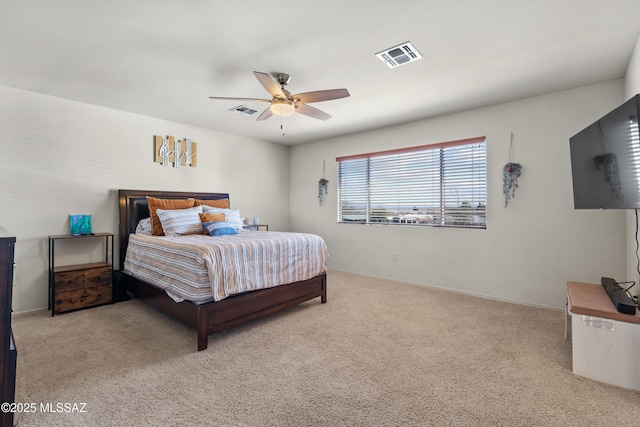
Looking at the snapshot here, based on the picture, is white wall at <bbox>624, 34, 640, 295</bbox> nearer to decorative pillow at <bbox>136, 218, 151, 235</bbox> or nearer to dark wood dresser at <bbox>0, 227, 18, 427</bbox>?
dark wood dresser at <bbox>0, 227, 18, 427</bbox>

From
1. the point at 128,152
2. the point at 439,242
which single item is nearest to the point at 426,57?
the point at 439,242

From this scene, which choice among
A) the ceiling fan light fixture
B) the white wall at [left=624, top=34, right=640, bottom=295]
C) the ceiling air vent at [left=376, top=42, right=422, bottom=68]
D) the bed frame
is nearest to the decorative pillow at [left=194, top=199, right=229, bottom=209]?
the bed frame

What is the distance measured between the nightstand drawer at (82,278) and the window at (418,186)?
3.59 metres

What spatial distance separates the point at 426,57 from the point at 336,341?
2.59m

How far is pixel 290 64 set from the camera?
8.81 ft

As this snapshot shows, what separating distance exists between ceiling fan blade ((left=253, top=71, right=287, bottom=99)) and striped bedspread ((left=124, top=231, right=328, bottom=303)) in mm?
1416

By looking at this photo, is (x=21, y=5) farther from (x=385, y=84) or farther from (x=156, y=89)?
(x=385, y=84)

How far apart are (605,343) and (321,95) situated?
277 centimetres

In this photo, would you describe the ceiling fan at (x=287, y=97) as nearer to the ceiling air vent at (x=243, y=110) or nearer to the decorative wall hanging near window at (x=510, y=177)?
the ceiling air vent at (x=243, y=110)

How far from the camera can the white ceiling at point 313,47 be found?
196 centimetres

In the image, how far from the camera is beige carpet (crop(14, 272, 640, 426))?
165 centimetres

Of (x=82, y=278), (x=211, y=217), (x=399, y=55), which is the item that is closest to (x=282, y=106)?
(x=399, y=55)

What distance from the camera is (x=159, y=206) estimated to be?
3.99 meters

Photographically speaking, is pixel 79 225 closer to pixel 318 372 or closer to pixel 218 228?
pixel 218 228
